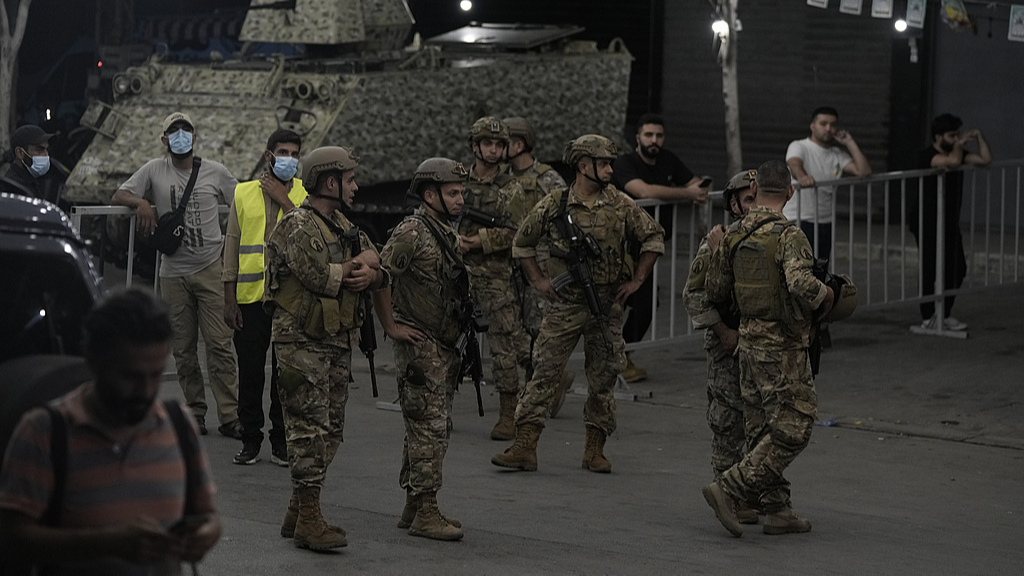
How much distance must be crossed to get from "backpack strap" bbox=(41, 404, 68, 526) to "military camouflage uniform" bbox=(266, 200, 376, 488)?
117 inches

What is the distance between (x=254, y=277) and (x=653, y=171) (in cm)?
354

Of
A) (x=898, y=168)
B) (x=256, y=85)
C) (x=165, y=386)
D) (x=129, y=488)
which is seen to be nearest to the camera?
(x=129, y=488)

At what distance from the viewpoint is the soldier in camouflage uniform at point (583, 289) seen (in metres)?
8.01

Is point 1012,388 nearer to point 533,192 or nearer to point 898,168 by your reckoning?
point 533,192

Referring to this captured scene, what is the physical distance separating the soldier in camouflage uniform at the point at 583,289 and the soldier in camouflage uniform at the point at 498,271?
33.8 inches

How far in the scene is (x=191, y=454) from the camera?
137 inches

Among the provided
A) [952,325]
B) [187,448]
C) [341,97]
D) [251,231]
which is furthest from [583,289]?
[341,97]

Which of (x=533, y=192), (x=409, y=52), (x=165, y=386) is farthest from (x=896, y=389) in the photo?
(x=409, y=52)

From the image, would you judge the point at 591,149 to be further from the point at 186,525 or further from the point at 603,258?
the point at 186,525

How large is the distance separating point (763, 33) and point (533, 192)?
1096cm

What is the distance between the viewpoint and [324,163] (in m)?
6.38

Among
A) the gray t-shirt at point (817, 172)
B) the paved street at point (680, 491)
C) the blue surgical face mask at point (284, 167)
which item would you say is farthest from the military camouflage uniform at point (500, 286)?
the gray t-shirt at point (817, 172)

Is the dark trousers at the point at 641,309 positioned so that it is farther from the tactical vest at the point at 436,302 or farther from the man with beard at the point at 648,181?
Result: the tactical vest at the point at 436,302

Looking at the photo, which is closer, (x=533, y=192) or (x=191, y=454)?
(x=191, y=454)
